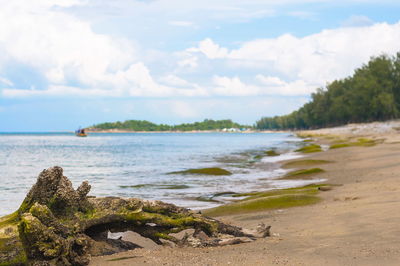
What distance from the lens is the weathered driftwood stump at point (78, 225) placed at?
6695 millimetres

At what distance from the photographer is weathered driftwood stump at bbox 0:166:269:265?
6695mm

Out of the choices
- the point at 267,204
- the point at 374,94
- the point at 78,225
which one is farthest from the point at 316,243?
the point at 374,94

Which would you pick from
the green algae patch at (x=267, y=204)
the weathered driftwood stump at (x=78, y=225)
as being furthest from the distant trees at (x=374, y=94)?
the weathered driftwood stump at (x=78, y=225)

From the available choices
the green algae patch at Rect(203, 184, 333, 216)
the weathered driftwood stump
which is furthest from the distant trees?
the weathered driftwood stump

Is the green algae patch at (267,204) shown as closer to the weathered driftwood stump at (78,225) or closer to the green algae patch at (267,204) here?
the green algae patch at (267,204)

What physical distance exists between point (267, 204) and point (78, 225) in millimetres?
7854

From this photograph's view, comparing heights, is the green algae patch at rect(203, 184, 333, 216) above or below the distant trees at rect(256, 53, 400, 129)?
below

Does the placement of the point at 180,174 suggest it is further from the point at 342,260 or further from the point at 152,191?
the point at 342,260

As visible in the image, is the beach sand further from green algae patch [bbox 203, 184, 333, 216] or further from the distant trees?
the distant trees

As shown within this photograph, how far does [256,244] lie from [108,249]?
2649 millimetres

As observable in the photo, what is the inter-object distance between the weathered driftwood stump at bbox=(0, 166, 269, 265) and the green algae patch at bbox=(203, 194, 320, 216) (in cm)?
466

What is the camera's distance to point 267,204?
14.2 metres

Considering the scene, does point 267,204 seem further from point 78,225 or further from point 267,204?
point 78,225

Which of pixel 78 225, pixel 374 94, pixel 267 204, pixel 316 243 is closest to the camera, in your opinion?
pixel 78 225
